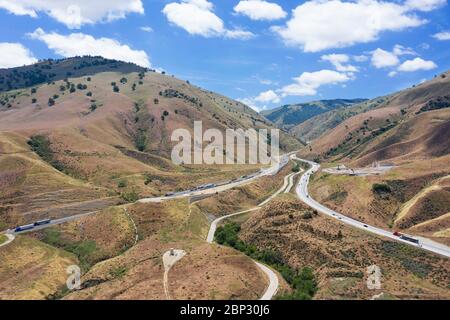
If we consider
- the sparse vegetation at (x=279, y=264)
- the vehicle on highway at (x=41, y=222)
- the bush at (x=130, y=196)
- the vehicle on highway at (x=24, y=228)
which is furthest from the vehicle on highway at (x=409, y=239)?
the vehicle on highway at (x=24, y=228)

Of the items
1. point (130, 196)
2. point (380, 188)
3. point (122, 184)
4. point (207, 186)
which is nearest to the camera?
point (380, 188)

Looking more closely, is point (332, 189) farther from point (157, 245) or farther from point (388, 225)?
point (157, 245)

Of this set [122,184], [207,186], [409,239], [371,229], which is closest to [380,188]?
[371,229]

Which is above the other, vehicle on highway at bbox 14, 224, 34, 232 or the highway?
the highway

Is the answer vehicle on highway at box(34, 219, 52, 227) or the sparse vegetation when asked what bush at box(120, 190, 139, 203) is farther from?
the sparse vegetation

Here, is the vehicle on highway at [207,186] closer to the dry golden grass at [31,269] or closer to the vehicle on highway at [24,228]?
the vehicle on highway at [24,228]

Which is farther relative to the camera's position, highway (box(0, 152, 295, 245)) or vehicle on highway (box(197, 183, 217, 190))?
vehicle on highway (box(197, 183, 217, 190))

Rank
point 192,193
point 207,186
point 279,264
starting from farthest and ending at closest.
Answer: point 207,186 < point 192,193 < point 279,264

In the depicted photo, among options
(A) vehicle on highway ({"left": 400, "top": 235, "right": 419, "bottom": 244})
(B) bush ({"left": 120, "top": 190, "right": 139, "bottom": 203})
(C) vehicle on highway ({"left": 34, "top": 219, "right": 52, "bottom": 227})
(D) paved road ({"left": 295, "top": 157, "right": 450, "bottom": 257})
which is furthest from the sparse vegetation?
(C) vehicle on highway ({"left": 34, "top": 219, "right": 52, "bottom": 227})

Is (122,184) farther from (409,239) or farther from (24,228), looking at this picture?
(409,239)

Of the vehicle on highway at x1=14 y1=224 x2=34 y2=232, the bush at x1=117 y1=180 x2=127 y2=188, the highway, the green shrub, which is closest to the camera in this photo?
the vehicle on highway at x1=14 y1=224 x2=34 y2=232

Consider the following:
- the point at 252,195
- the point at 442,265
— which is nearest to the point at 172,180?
the point at 252,195
